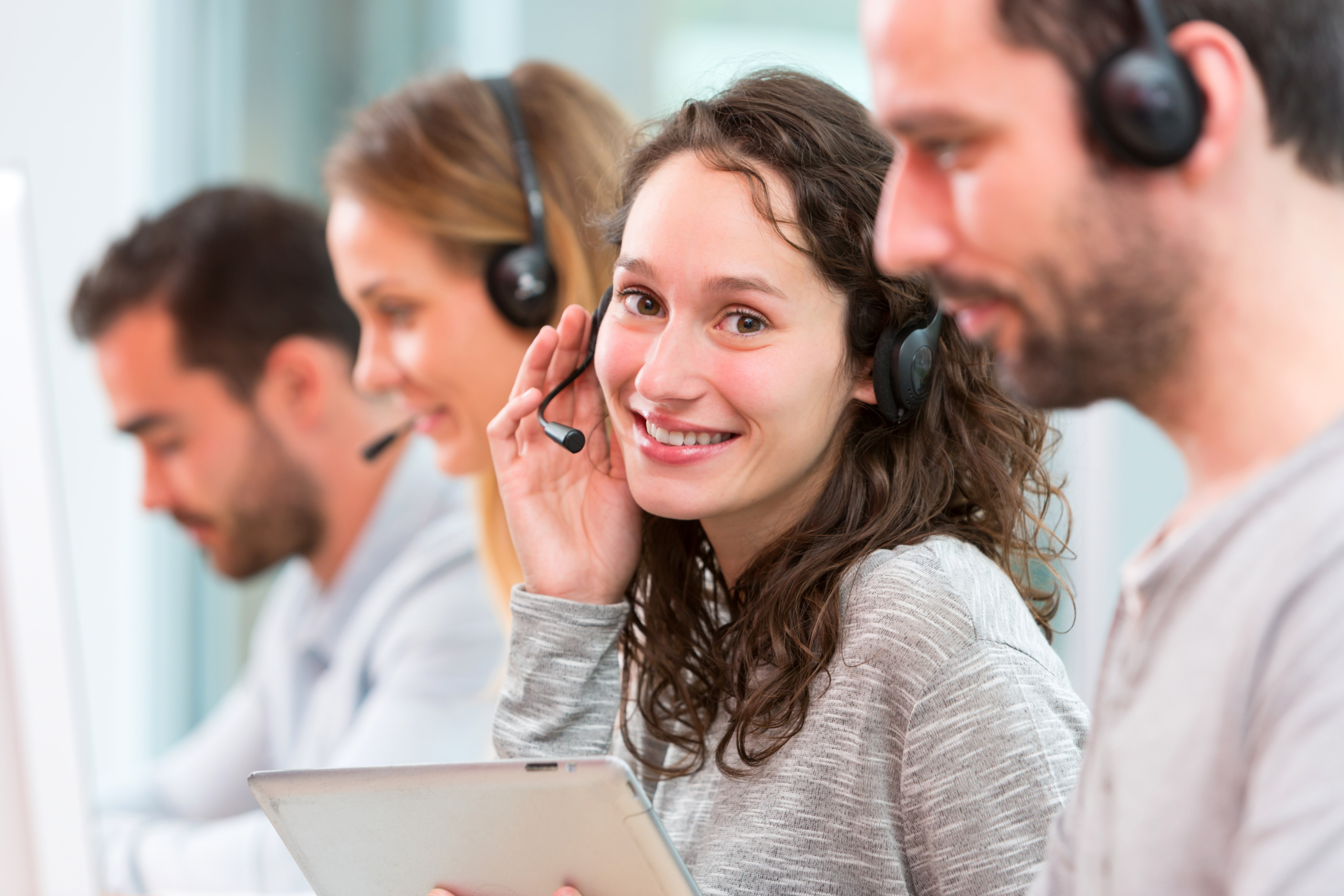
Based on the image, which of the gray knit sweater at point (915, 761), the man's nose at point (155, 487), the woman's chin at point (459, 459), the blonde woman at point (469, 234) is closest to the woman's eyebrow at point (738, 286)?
the gray knit sweater at point (915, 761)

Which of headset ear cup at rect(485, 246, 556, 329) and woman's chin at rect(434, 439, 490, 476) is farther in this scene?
woman's chin at rect(434, 439, 490, 476)

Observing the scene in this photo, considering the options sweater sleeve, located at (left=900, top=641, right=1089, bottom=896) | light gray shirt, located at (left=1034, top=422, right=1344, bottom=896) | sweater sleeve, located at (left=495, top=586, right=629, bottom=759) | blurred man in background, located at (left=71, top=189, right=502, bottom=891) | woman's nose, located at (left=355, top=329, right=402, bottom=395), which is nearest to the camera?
light gray shirt, located at (left=1034, top=422, right=1344, bottom=896)

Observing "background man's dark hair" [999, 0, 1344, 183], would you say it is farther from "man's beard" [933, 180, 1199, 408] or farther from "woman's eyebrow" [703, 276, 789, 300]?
"woman's eyebrow" [703, 276, 789, 300]

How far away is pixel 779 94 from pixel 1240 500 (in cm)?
58

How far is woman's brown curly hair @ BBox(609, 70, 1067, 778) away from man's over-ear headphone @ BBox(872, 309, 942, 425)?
30 millimetres

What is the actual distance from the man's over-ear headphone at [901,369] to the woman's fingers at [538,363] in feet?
1.05

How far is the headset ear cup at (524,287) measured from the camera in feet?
5.28

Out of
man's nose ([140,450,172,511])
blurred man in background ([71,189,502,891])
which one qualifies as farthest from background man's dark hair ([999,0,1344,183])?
man's nose ([140,450,172,511])

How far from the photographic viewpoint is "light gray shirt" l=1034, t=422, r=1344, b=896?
46 cm

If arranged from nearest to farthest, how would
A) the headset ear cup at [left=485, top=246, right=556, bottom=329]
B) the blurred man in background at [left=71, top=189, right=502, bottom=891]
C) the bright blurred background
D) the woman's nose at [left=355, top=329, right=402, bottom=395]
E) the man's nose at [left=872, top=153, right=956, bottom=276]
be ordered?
the man's nose at [left=872, top=153, right=956, bottom=276] < the headset ear cup at [left=485, top=246, right=556, bottom=329] < the woman's nose at [left=355, top=329, right=402, bottom=395] < the blurred man in background at [left=71, top=189, right=502, bottom=891] < the bright blurred background

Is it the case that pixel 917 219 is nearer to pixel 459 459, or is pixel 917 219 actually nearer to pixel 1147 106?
pixel 1147 106

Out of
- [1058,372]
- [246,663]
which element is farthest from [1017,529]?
[246,663]

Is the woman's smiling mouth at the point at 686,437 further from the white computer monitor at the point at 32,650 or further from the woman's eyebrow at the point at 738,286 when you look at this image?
the white computer monitor at the point at 32,650

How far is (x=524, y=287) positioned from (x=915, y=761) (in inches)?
36.5
